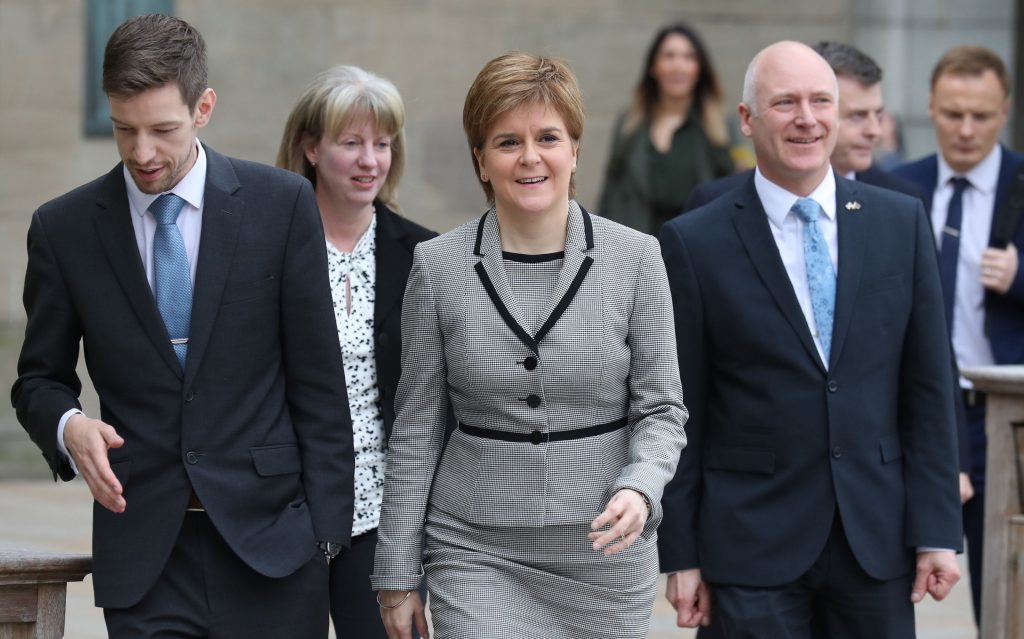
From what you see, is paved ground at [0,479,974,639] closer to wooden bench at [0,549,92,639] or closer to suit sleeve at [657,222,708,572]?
wooden bench at [0,549,92,639]

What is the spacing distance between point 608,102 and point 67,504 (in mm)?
3973

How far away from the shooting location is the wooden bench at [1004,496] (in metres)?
5.29

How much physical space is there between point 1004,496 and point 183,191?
2.67m

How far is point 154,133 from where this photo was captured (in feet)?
12.7

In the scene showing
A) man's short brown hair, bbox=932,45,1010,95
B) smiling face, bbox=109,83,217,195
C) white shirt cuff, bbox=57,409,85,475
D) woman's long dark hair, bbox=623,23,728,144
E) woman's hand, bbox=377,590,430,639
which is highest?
woman's long dark hair, bbox=623,23,728,144

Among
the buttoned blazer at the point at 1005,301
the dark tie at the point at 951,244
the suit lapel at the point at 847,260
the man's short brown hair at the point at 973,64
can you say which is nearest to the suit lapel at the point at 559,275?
the suit lapel at the point at 847,260

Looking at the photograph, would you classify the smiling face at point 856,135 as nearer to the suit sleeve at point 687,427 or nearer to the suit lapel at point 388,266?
the suit sleeve at point 687,427

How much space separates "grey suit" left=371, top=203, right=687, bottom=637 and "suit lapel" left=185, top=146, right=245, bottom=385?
45cm

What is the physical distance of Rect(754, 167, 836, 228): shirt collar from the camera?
4.68 meters

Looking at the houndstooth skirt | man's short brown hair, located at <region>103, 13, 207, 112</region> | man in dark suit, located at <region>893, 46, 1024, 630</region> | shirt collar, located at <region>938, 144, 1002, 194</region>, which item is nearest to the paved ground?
man in dark suit, located at <region>893, 46, 1024, 630</region>

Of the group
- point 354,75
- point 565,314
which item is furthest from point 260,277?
point 354,75

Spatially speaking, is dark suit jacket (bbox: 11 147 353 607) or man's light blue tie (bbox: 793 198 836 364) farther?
man's light blue tie (bbox: 793 198 836 364)

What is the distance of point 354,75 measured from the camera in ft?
16.4

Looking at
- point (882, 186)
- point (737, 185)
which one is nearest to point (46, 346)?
point (737, 185)
